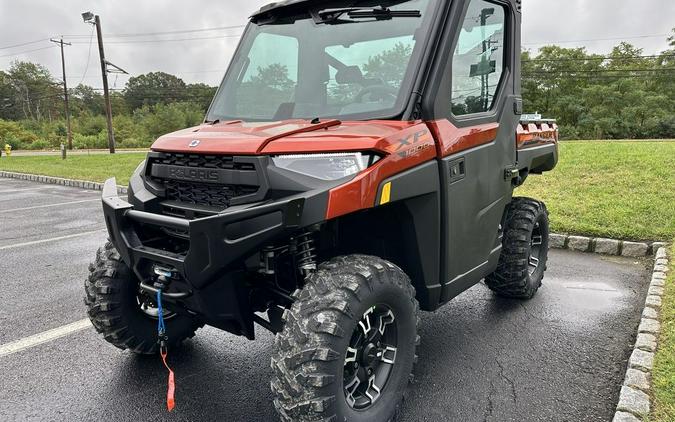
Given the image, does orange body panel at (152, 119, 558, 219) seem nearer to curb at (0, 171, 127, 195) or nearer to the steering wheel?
the steering wheel

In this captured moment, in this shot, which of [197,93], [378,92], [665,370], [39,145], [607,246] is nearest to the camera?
[378,92]

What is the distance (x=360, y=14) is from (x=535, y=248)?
9.91 ft

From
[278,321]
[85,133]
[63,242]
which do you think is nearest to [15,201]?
[63,242]

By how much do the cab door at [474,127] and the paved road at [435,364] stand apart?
2.03 ft

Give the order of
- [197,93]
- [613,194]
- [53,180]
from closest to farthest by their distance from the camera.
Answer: [613,194]
[53,180]
[197,93]

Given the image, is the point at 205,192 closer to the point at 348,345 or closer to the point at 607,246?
the point at 348,345

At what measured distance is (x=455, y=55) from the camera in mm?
2904

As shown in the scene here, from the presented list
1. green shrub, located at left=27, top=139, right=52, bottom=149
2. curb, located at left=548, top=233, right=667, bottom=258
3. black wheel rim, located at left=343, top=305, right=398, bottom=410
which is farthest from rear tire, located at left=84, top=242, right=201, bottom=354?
green shrub, located at left=27, top=139, right=52, bottom=149

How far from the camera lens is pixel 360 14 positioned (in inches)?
113

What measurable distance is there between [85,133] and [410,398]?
205 feet

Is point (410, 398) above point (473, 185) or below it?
below

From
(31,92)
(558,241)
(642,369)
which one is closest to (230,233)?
(642,369)

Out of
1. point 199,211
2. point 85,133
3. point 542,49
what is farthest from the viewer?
point 85,133

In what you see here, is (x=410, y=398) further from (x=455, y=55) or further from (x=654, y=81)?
(x=654, y=81)
